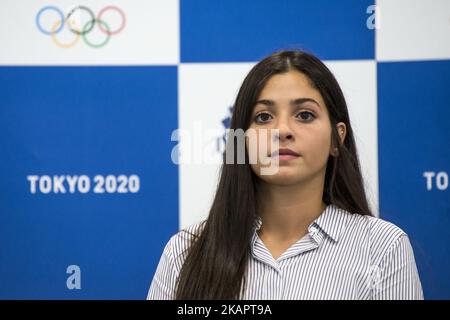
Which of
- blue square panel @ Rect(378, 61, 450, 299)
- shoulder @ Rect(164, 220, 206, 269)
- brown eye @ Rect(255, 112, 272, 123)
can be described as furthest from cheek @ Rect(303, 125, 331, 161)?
blue square panel @ Rect(378, 61, 450, 299)

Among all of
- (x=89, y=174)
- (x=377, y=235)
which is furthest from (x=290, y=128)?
(x=89, y=174)

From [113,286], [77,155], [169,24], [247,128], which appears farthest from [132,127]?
[247,128]

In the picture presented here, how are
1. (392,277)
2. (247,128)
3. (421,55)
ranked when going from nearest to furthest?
(392,277) < (247,128) < (421,55)

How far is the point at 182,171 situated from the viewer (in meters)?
1.82

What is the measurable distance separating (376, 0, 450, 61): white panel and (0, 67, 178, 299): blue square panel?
0.72 metres

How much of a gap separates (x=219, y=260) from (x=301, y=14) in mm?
968

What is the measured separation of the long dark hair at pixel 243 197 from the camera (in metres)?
1.20

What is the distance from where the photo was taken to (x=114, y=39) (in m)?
1.82

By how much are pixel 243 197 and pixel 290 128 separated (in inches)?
7.8

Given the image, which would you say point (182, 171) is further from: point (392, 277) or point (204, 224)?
point (392, 277)

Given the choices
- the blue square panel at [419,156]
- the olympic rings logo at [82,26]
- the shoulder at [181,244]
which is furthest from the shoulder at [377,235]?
the olympic rings logo at [82,26]

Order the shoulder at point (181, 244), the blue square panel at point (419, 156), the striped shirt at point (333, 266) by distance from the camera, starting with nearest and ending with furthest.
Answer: the striped shirt at point (333, 266), the shoulder at point (181, 244), the blue square panel at point (419, 156)

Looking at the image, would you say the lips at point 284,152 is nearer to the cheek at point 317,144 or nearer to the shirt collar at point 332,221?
the cheek at point 317,144

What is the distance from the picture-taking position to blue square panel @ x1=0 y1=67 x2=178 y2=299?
5.96 ft
